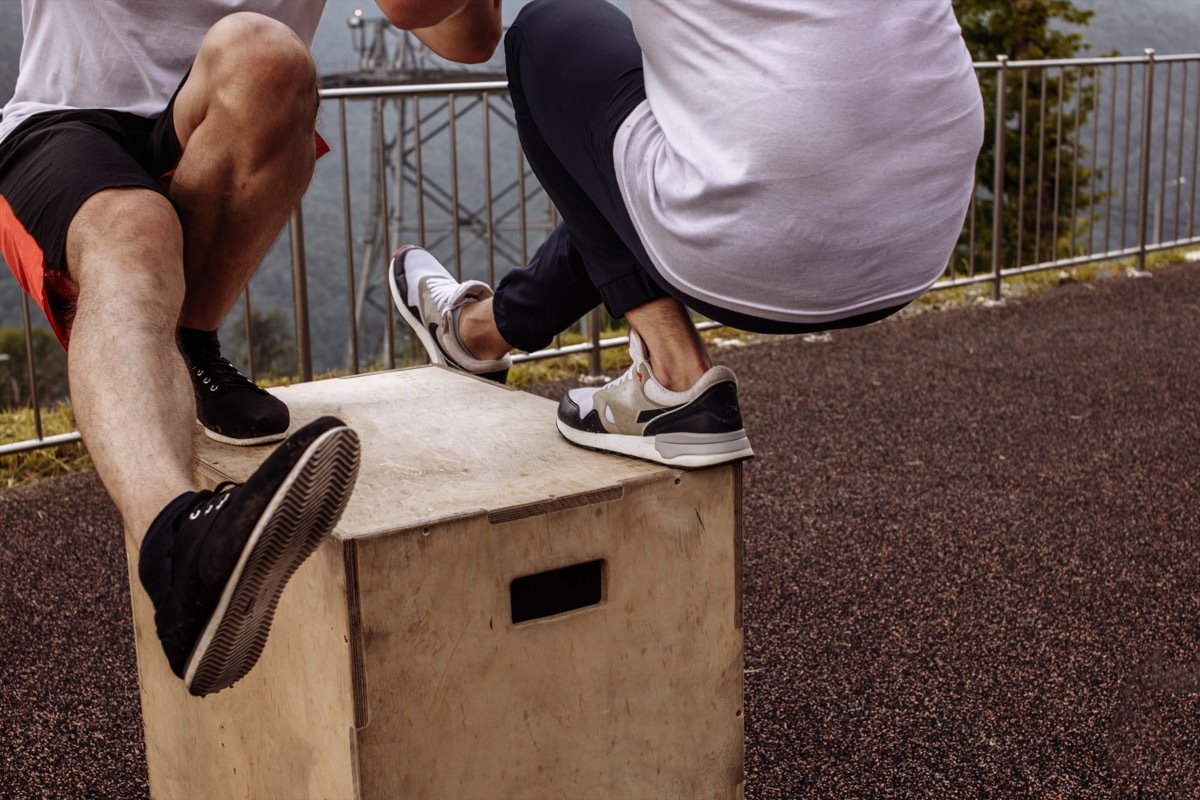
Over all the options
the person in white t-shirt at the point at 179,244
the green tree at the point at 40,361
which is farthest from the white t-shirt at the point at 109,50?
the green tree at the point at 40,361

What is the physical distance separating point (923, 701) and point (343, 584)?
3.77 ft

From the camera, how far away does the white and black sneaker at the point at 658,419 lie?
59.9 inches

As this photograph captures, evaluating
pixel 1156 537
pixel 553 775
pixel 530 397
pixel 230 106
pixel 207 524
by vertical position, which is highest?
pixel 230 106

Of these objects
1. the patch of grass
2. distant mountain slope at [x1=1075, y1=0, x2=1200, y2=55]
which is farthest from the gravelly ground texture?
distant mountain slope at [x1=1075, y1=0, x2=1200, y2=55]

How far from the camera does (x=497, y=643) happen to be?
1.37 m

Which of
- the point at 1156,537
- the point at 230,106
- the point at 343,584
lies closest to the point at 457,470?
the point at 343,584

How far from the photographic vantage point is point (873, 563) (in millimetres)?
2643

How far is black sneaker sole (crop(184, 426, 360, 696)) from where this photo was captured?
1106 millimetres

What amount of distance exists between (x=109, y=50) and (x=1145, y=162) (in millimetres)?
6204

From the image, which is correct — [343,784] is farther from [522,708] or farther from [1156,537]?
[1156,537]

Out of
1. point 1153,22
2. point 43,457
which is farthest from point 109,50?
point 1153,22

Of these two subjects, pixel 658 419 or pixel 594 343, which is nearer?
pixel 658 419

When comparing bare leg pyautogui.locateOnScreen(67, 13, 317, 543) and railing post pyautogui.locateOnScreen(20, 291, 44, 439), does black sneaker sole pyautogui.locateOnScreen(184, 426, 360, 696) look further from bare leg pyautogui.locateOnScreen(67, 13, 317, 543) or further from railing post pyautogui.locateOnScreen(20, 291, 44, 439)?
railing post pyautogui.locateOnScreen(20, 291, 44, 439)

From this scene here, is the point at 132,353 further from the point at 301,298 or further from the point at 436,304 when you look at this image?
the point at 301,298
